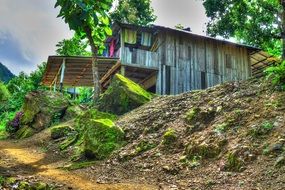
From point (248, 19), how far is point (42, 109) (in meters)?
18.6

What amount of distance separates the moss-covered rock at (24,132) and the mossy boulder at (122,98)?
4805 mm

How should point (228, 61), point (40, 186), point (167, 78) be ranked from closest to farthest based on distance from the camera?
point (40, 186)
point (167, 78)
point (228, 61)

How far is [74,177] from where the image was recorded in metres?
→ 9.60

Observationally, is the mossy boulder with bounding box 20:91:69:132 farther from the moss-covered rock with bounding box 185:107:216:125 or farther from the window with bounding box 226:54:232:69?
the window with bounding box 226:54:232:69

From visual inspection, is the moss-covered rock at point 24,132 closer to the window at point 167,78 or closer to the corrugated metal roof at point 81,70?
the corrugated metal roof at point 81,70

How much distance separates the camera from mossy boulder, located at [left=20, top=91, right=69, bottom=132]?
2178 centimetres

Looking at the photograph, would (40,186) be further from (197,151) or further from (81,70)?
(81,70)

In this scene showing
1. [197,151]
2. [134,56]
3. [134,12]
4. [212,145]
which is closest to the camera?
[212,145]

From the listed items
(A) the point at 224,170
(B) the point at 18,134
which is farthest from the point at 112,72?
(A) the point at 224,170

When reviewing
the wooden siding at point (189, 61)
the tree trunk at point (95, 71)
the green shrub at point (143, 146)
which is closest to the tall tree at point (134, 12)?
the wooden siding at point (189, 61)

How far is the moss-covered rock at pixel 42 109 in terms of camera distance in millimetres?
21766

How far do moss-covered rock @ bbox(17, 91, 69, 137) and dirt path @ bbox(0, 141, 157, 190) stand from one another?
5.98 meters

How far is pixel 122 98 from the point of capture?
61.8ft

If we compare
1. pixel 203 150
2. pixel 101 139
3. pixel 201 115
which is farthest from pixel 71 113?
pixel 203 150
